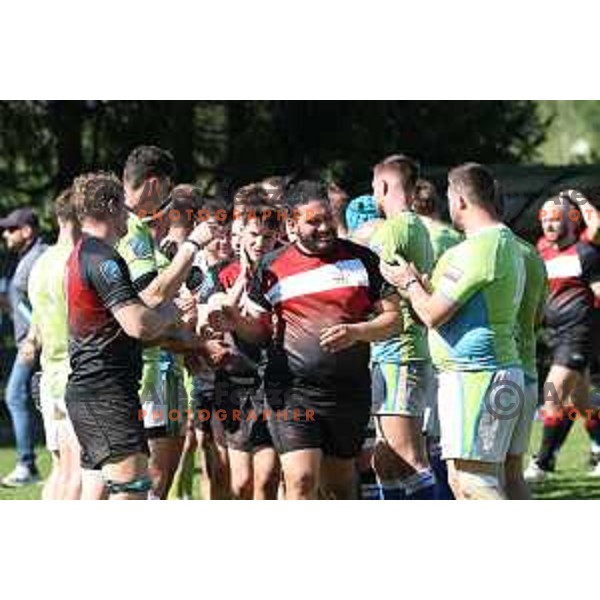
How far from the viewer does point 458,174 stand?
24.4 ft

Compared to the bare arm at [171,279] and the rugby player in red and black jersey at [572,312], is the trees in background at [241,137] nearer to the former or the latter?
the rugby player in red and black jersey at [572,312]

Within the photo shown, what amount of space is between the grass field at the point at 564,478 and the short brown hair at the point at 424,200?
7.61 ft

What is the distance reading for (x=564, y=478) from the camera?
1156cm

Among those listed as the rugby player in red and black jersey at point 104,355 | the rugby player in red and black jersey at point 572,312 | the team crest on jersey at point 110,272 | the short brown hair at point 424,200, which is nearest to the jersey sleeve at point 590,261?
the rugby player in red and black jersey at point 572,312

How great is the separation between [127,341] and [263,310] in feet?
3.09

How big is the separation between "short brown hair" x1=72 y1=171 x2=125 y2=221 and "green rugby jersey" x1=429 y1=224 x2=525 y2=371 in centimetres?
160

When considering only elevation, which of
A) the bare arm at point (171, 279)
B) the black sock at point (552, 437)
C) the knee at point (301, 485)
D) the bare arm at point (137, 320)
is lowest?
the black sock at point (552, 437)

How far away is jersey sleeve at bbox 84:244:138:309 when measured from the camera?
696 cm

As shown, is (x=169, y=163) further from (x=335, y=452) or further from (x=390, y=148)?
A: (x=390, y=148)

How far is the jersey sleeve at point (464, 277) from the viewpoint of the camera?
7.26 m

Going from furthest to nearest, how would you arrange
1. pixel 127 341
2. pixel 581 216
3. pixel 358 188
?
1. pixel 358 188
2. pixel 581 216
3. pixel 127 341

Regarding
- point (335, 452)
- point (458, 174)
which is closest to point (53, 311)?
point (335, 452)

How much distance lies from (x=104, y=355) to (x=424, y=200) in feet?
9.18

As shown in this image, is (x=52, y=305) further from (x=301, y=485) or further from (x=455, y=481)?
(x=455, y=481)
